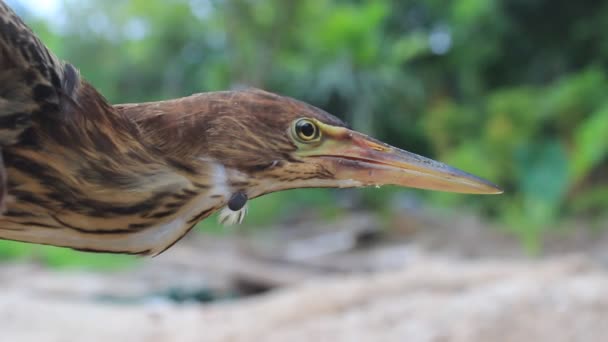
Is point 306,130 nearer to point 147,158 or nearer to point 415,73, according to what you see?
point 147,158

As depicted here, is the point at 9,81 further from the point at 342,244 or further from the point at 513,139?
the point at 513,139

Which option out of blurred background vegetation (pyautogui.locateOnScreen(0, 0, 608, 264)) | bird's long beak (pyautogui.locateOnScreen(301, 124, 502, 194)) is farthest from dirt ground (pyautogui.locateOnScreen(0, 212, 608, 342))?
bird's long beak (pyautogui.locateOnScreen(301, 124, 502, 194))

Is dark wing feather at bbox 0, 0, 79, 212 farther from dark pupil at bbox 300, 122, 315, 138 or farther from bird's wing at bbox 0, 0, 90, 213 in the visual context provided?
dark pupil at bbox 300, 122, 315, 138

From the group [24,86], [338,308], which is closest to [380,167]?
[24,86]

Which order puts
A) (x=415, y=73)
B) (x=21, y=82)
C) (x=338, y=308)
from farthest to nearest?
1. (x=415, y=73)
2. (x=338, y=308)
3. (x=21, y=82)

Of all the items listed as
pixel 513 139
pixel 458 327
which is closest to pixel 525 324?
pixel 458 327

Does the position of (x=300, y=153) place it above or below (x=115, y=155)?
above

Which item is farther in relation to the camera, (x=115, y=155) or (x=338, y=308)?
(x=338, y=308)
